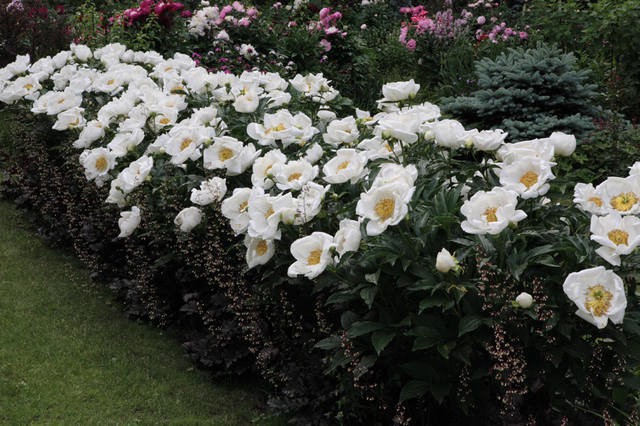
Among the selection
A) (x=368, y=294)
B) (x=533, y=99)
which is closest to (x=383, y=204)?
(x=368, y=294)

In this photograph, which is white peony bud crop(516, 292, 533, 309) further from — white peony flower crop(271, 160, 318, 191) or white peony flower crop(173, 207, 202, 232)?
white peony flower crop(173, 207, 202, 232)

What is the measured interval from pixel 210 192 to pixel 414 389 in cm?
128

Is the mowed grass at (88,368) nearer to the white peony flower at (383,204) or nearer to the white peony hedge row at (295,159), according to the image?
the white peony hedge row at (295,159)

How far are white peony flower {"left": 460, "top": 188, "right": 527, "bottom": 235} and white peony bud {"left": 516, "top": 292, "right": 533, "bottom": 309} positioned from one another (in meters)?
0.22

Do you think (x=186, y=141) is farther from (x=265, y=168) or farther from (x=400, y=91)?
(x=400, y=91)

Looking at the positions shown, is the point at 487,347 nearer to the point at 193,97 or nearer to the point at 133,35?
the point at 193,97

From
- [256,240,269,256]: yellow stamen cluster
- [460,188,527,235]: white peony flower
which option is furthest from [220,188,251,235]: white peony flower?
[460,188,527,235]: white peony flower

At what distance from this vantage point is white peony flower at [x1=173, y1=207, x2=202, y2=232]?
11.5 ft

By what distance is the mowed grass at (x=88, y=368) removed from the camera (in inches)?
135

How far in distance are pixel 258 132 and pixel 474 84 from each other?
12.7 feet

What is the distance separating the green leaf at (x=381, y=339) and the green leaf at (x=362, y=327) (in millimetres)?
22

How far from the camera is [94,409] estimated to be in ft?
11.3

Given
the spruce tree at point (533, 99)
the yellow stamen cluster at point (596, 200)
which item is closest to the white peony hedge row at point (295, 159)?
the yellow stamen cluster at point (596, 200)

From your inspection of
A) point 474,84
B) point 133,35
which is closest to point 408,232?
point 474,84
